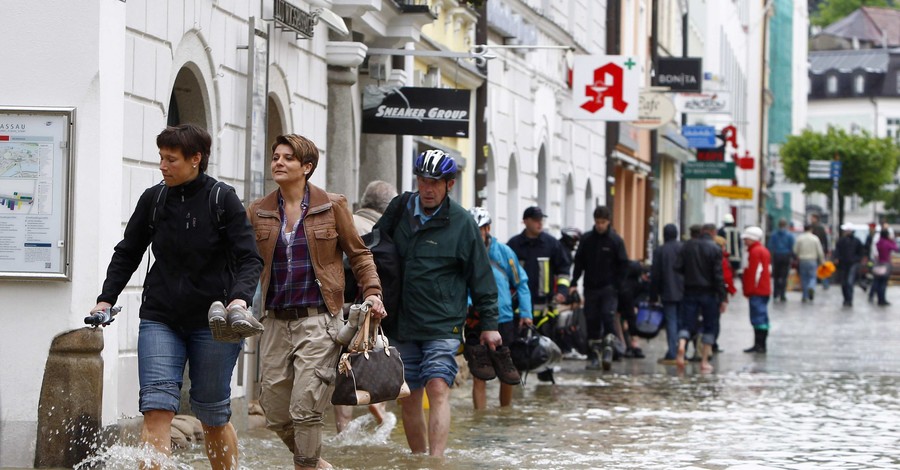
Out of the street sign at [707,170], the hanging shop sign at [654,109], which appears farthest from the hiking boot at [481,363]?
the street sign at [707,170]

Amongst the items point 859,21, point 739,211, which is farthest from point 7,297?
point 859,21

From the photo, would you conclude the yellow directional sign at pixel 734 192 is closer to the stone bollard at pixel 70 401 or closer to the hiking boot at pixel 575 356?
the hiking boot at pixel 575 356

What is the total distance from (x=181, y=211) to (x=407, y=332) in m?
2.39

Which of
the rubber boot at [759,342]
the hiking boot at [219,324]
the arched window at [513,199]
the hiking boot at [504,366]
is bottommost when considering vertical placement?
the rubber boot at [759,342]

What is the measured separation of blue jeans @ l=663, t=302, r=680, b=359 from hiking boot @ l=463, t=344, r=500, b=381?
321 inches

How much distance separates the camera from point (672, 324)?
20.7 m

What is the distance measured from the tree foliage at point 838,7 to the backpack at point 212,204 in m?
125

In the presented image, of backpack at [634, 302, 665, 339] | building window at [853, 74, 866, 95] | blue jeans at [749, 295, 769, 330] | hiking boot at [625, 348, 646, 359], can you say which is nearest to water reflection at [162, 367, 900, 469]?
backpack at [634, 302, 665, 339]

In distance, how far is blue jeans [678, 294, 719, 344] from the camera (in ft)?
65.6

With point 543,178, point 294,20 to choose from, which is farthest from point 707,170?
point 294,20

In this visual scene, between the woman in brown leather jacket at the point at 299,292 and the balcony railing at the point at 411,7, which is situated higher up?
the balcony railing at the point at 411,7

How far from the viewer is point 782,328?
29359mm

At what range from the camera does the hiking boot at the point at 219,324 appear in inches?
288

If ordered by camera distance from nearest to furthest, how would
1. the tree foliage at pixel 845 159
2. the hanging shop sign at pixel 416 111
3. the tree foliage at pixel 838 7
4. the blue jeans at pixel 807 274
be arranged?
the hanging shop sign at pixel 416 111 < the blue jeans at pixel 807 274 < the tree foliage at pixel 845 159 < the tree foliage at pixel 838 7
